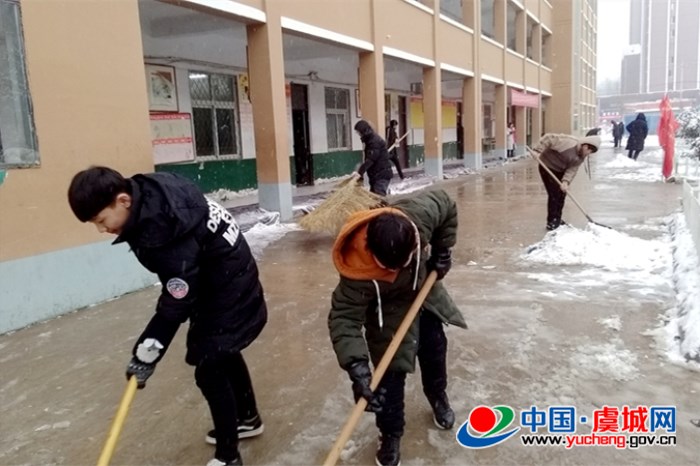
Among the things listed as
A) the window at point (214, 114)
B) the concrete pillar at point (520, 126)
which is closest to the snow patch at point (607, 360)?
the window at point (214, 114)

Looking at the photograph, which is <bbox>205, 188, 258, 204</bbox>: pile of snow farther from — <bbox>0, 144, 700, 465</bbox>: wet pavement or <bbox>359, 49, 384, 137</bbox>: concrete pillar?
<bbox>0, 144, 700, 465</bbox>: wet pavement

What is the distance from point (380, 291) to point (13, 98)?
12.2 feet

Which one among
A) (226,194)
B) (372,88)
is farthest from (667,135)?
(226,194)

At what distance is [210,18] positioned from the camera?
8555 millimetres

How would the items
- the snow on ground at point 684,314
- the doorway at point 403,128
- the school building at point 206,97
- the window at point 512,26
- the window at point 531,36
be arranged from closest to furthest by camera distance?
the snow on ground at point 684,314
the school building at point 206,97
the doorway at point 403,128
the window at point 512,26
the window at point 531,36

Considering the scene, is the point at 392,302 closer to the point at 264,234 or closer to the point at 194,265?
the point at 194,265

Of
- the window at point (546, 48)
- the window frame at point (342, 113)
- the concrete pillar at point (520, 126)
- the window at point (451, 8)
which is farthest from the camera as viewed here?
the window at point (546, 48)

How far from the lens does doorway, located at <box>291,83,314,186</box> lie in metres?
14.3

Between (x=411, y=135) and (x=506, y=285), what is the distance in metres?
15.9

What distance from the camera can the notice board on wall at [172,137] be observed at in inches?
409

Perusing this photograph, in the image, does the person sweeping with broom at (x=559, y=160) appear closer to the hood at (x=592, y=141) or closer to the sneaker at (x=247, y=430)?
the hood at (x=592, y=141)

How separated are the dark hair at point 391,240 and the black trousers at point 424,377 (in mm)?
616

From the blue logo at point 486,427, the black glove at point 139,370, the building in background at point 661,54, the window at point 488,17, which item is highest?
the building in background at point 661,54

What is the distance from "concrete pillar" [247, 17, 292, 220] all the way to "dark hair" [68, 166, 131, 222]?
6.77m
